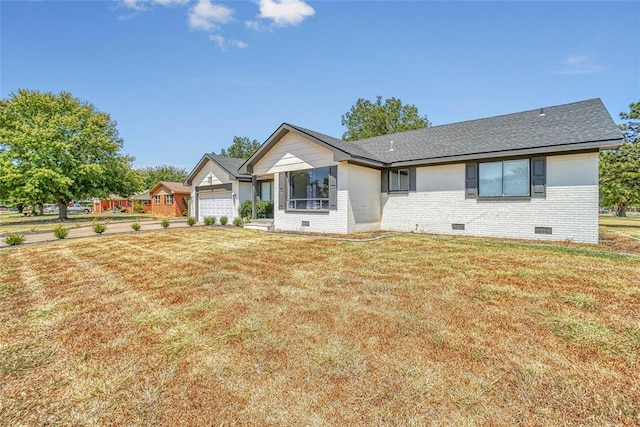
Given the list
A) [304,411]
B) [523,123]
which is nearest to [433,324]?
[304,411]

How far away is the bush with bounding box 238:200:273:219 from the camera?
1928cm

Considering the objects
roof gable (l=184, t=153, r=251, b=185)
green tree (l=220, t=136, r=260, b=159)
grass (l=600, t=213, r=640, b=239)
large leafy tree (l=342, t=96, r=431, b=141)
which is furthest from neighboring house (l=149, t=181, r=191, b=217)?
grass (l=600, t=213, r=640, b=239)

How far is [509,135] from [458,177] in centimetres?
266

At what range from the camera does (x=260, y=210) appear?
1928 centimetres

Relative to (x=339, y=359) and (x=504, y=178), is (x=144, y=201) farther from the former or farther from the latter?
(x=339, y=359)

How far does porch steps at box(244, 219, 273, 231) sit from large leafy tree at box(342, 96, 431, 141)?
930 inches

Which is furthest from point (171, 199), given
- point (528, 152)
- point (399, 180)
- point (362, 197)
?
point (528, 152)

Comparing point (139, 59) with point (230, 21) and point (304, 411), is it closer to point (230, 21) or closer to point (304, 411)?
point (230, 21)

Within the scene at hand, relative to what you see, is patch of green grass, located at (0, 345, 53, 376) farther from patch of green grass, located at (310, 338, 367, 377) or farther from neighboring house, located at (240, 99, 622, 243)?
neighboring house, located at (240, 99, 622, 243)

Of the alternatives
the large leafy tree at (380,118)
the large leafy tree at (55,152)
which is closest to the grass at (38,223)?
the large leafy tree at (55,152)

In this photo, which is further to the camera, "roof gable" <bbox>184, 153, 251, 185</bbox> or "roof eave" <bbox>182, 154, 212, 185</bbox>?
"roof eave" <bbox>182, 154, 212, 185</bbox>

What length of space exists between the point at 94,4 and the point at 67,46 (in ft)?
12.6

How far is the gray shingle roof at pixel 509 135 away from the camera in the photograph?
32.8 ft

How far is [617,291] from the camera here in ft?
16.5
